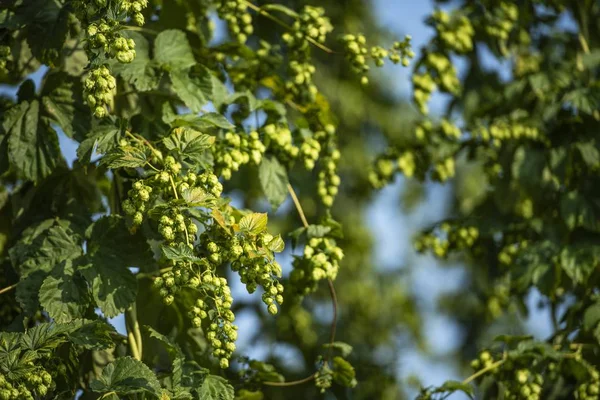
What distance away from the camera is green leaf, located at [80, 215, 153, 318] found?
211 cm

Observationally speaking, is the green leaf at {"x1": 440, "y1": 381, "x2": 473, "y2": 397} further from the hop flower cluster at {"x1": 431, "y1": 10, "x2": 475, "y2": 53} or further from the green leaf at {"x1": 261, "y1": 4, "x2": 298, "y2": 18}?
the hop flower cluster at {"x1": 431, "y1": 10, "x2": 475, "y2": 53}

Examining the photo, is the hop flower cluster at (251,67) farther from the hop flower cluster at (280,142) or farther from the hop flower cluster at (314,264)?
the hop flower cluster at (314,264)

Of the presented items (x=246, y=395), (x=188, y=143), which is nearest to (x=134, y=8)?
(x=188, y=143)

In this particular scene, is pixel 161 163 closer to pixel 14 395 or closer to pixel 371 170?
pixel 14 395

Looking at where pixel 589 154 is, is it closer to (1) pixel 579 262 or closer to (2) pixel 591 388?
(1) pixel 579 262

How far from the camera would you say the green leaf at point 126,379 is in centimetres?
193

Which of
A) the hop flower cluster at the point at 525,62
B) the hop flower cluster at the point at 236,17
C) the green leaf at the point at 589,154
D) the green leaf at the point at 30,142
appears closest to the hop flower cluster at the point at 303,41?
the hop flower cluster at the point at 236,17

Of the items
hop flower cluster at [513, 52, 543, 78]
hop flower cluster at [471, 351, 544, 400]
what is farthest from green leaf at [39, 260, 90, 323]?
hop flower cluster at [513, 52, 543, 78]

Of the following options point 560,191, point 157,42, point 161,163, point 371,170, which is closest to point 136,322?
point 161,163

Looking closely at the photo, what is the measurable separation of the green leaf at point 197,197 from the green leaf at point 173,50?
1.73 ft

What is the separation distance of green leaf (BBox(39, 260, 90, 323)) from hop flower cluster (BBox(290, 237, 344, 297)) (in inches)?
24.1

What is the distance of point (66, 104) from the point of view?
7.66 ft

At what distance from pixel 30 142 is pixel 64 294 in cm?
45

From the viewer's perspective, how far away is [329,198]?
262 centimetres
